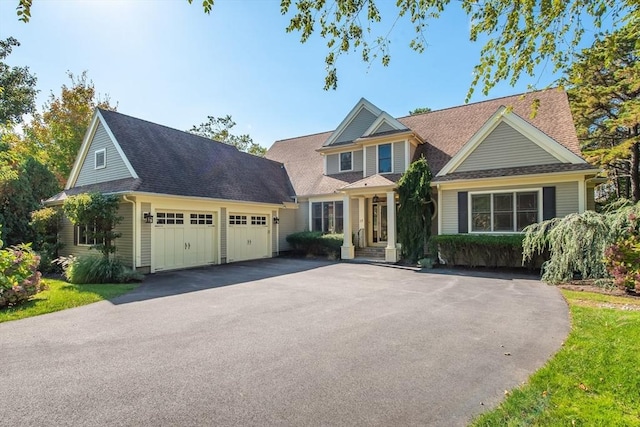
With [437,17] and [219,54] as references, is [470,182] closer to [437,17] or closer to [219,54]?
[437,17]

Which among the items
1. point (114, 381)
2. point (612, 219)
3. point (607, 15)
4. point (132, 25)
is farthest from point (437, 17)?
point (612, 219)

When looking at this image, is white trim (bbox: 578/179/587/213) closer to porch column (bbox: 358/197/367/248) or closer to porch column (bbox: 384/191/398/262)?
porch column (bbox: 384/191/398/262)

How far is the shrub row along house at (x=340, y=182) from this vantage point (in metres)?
12.1

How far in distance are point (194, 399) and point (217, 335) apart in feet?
6.74

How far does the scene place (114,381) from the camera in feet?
12.8

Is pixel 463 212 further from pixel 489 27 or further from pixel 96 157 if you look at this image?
pixel 96 157

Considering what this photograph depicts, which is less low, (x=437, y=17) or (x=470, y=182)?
(x=437, y=17)

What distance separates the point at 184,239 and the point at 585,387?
13.1 meters

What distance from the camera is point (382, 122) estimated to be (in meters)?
17.0

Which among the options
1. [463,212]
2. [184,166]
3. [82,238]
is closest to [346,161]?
[463,212]

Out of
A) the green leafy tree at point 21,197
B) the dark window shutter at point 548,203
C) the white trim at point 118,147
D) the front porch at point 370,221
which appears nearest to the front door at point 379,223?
the front porch at point 370,221

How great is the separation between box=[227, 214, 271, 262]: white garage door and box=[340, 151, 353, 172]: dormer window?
5.28 metres

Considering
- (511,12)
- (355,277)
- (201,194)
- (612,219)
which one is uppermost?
(511,12)

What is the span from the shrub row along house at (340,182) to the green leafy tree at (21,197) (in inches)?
69.7
